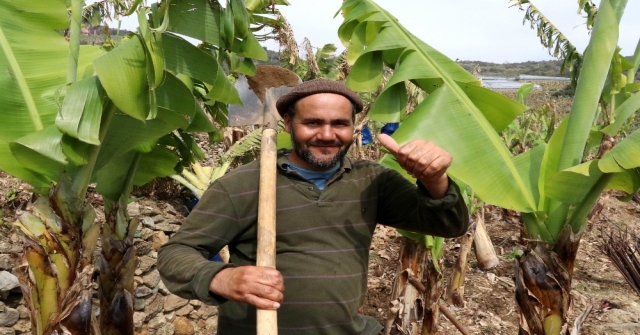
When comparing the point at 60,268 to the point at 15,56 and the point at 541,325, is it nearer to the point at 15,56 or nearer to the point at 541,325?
the point at 15,56

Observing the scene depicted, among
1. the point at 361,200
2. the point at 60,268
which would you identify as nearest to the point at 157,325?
the point at 60,268

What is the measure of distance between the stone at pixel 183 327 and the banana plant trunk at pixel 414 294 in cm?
208

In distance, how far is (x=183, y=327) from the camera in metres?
4.86

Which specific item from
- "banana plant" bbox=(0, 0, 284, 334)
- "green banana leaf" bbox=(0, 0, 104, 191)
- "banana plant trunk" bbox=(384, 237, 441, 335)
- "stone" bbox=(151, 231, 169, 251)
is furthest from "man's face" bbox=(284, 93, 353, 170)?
"stone" bbox=(151, 231, 169, 251)

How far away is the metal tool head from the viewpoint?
278cm

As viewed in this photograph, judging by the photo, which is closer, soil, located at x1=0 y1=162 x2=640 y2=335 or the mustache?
the mustache

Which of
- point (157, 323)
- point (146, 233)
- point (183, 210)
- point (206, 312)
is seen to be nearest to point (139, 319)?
point (157, 323)

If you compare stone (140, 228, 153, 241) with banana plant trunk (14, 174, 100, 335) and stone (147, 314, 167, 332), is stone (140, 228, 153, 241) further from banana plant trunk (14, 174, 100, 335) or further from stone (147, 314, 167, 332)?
banana plant trunk (14, 174, 100, 335)

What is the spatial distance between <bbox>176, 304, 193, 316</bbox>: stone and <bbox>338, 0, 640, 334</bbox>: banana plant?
3573 mm

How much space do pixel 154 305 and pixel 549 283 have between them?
4011mm

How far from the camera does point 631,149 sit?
196 cm

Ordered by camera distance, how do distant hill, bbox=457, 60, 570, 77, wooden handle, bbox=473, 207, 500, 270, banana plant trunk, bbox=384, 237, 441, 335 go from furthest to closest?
distant hill, bbox=457, 60, 570, 77 < wooden handle, bbox=473, 207, 500, 270 < banana plant trunk, bbox=384, 237, 441, 335

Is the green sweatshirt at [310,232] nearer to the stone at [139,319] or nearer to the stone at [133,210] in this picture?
the stone at [139,319]

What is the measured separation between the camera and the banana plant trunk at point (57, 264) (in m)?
2.14
